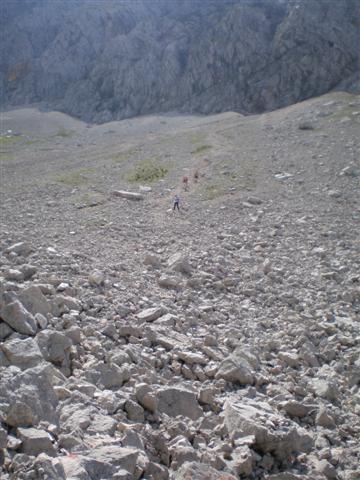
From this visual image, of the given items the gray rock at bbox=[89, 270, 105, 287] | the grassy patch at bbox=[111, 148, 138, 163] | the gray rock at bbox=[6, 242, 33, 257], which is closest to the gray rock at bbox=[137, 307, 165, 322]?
the gray rock at bbox=[89, 270, 105, 287]

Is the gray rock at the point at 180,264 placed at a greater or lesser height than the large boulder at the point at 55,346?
lesser

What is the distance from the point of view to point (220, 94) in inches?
3664

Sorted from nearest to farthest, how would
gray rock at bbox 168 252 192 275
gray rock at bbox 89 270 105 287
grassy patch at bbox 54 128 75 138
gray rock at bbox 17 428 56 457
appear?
1. gray rock at bbox 17 428 56 457
2. gray rock at bbox 89 270 105 287
3. gray rock at bbox 168 252 192 275
4. grassy patch at bbox 54 128 75 138

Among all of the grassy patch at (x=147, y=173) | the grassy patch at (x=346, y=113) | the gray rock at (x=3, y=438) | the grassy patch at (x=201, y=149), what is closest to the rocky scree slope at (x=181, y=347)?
the gray rock at (x=3, y=438)

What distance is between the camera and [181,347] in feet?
27.8

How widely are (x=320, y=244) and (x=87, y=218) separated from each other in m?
10.3

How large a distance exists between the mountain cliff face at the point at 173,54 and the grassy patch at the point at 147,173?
5947cm

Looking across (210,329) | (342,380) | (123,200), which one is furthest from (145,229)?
(342,380)

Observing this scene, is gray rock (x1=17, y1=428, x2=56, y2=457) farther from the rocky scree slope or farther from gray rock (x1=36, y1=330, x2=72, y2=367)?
gray rock (x1=36, y1=330, x2=72, y2=367)

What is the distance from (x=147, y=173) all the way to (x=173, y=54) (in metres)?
83.3

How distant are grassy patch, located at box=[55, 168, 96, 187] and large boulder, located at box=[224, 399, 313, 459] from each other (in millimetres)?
23804

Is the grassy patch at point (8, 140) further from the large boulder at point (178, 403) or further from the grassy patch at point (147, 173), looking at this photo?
the large boulder at point (178, 403)

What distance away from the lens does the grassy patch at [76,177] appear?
29.0 meters

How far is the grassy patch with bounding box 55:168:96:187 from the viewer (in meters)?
29.0
